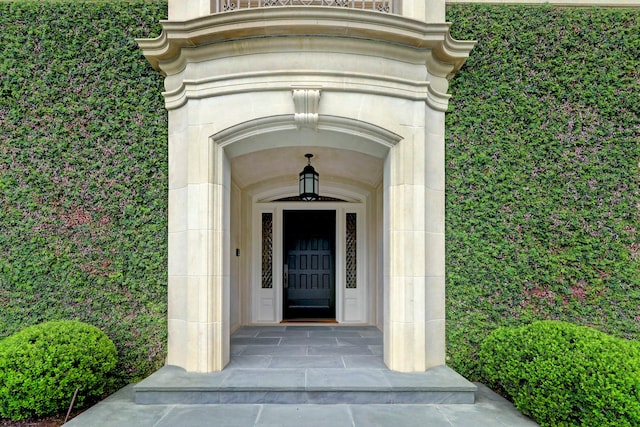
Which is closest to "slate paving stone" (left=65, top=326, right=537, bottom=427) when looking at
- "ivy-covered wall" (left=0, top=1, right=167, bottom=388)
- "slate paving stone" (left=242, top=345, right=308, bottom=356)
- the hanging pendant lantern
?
"slate paving stone" (left=242, top=345, right=308, bottom=356)

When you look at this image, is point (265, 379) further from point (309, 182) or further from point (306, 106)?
point (306, 106)

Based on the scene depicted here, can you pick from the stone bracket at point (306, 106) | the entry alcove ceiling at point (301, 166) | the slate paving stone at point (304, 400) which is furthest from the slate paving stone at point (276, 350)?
the stone bracket at point (306, 106)

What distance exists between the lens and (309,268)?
8.05 m

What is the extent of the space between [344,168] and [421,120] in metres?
2.02

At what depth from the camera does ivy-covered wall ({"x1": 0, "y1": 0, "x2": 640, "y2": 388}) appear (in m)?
4.82

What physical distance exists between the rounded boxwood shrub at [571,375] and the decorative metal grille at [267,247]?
467 cm

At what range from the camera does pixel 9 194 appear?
16.2 ft

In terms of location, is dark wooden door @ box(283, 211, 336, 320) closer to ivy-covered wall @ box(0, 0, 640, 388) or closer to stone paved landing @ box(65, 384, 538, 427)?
ivy-covered wall @ box(0, 0, 640, 388)

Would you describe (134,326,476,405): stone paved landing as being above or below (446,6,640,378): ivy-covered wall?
below

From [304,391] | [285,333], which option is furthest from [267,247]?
[304,391]

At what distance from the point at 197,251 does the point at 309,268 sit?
3.86m

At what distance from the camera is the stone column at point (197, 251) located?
4.42 metres

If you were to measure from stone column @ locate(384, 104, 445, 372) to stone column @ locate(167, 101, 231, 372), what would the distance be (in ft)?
6.65

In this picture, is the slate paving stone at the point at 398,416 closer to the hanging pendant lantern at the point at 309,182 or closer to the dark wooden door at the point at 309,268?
the hanging pendant lantern at the point at 309,182
